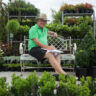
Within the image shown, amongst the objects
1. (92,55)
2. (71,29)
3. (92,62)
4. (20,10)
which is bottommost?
(92,62)

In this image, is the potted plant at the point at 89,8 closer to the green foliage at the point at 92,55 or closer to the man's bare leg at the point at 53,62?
the green foliage at the point at 92,55

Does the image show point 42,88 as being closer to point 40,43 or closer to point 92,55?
point 92,55

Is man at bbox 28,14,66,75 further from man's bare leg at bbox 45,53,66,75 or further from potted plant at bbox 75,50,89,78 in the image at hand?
potted plant at bbox 75,50,89,78

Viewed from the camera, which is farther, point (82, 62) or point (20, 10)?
point (20, 10)

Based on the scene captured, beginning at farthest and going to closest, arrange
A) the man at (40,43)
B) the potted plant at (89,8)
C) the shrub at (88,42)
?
the potted plant at (89,8), the shrub at (88,42), the man at (40,43)

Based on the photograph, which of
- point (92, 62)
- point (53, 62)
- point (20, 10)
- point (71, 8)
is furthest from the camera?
point (20, 10)

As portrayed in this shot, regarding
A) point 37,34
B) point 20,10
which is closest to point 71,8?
point 20,10

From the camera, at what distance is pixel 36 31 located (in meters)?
5.59

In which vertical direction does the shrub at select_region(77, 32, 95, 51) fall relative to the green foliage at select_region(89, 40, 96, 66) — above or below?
above

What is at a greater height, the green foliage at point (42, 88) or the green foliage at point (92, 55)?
the green foliage at point (42, 88)

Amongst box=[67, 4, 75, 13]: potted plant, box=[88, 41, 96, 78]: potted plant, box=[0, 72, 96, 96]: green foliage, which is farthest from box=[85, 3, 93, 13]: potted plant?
box=[0, 72, 96, 96]: green foliage

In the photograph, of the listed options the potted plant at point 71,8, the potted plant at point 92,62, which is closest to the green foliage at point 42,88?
the potted plant at point 92,62

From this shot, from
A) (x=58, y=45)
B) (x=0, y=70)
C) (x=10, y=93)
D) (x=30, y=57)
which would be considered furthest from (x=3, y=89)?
(x=58, y=45)

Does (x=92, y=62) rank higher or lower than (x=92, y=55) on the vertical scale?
lower
